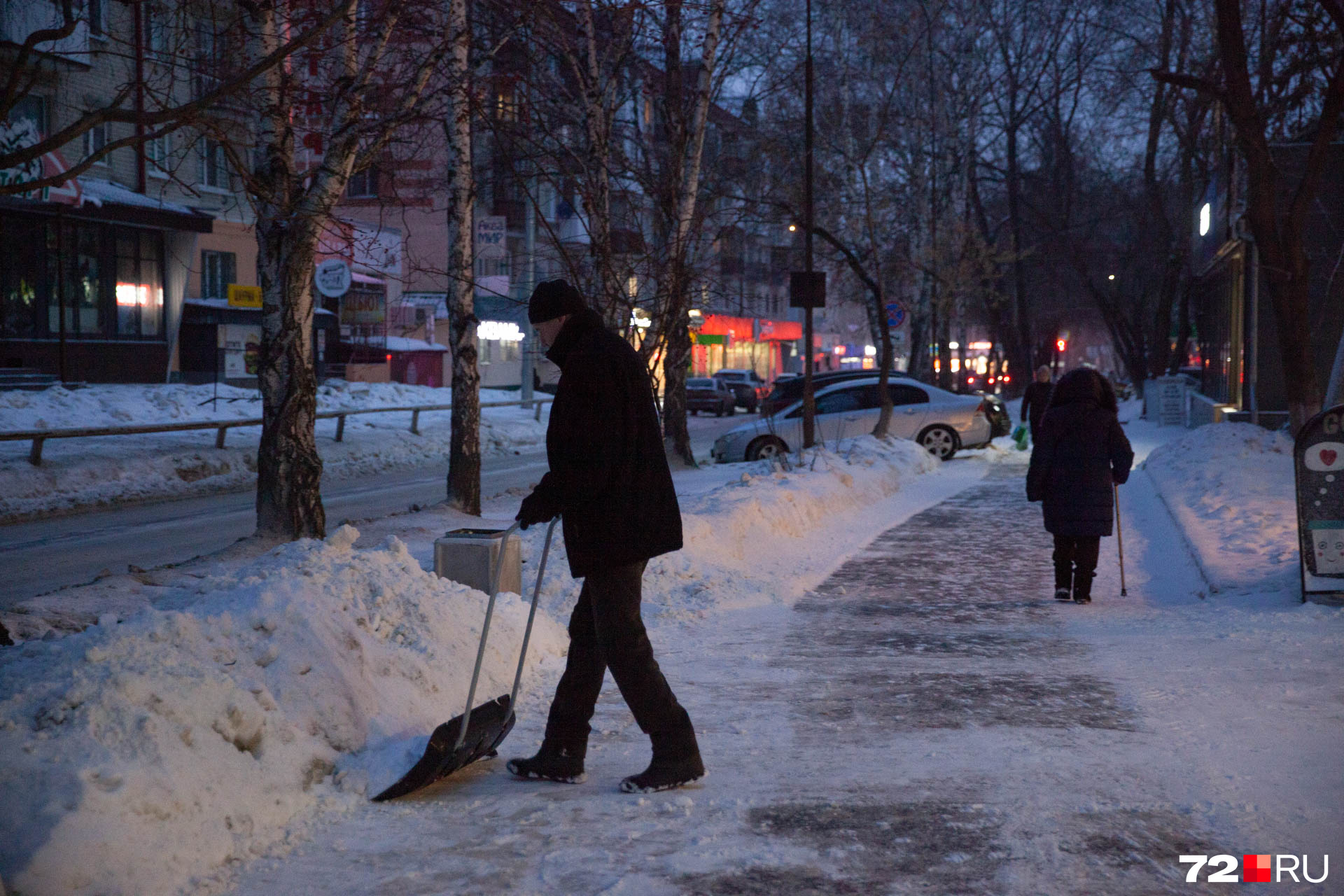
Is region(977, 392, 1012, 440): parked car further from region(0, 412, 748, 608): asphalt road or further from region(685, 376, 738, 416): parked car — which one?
region(685, 376, 738, 416): parked car

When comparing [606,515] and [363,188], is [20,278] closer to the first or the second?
Answer: [363,188]

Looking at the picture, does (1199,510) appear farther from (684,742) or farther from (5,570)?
(5,570)

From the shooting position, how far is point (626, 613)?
4.75 meters

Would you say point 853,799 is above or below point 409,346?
below

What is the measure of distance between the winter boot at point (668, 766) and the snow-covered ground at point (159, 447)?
40.1 ft

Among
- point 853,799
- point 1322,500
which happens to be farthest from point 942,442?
point 853,799

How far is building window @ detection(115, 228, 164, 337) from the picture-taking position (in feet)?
97.1

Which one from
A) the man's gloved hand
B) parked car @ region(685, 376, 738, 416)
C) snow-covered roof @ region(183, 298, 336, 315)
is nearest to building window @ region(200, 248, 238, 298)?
snow-covered roof @ region(183, 298, 336, 315)

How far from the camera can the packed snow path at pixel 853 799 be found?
3.93 metres

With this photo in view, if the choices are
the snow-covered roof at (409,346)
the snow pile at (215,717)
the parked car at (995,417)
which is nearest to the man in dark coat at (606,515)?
the snow pile at (215,717)

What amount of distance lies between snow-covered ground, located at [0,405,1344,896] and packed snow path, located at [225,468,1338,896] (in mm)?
18

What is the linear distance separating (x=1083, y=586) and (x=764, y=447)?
43.5 feet

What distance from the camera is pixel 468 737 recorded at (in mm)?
4980

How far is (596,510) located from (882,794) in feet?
4.97
